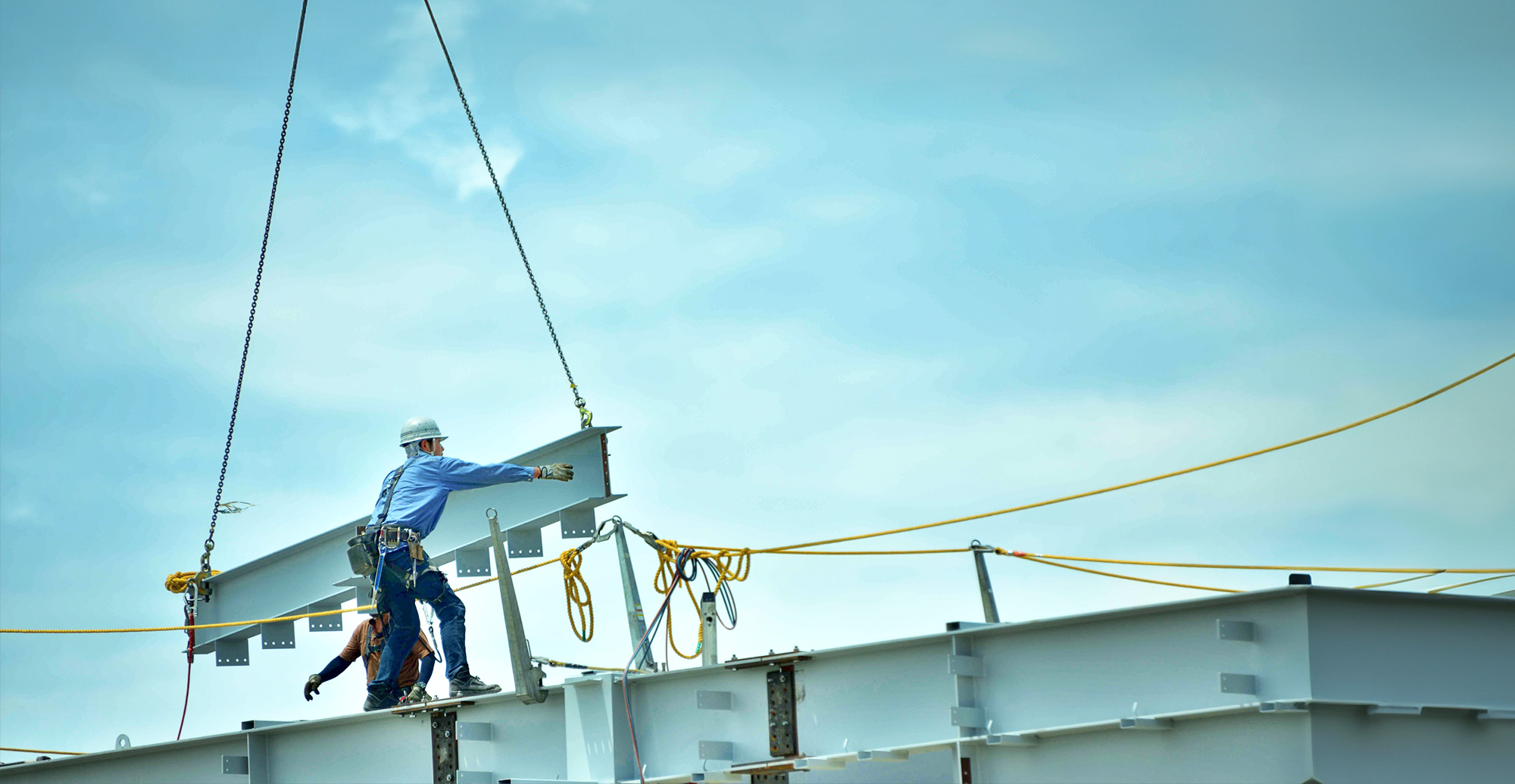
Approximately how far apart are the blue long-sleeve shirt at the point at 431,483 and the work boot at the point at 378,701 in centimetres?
115

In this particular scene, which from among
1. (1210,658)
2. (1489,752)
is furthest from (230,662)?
(1489,752)

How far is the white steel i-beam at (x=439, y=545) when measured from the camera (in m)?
12.8

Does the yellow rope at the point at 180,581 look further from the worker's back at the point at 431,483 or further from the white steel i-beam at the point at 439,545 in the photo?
the worker's back at the point at 431,483

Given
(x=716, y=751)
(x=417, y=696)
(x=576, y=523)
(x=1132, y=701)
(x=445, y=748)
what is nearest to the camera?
(x=1132, y=701)

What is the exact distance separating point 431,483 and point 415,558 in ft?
1.76

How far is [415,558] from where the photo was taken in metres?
Result: 10.8

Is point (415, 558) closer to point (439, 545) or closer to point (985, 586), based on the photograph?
point (439, 545)

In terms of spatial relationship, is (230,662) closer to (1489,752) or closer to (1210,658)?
(1210,658)

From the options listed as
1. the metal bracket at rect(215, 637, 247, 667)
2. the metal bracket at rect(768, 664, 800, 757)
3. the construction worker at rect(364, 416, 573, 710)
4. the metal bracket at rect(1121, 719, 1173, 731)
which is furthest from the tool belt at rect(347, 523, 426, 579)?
the metal bracket at rect(1121, 719, 1173, 731)

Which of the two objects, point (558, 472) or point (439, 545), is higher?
point (558, 472)

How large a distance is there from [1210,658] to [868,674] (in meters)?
2.05

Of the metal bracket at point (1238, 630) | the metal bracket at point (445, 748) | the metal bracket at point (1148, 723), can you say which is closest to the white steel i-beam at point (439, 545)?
the metal bracket at point (445, 748)

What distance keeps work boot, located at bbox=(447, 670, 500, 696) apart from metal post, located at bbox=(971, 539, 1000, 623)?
3.38 meters

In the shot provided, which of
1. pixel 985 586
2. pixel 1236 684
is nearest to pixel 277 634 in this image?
pixel 985 586
